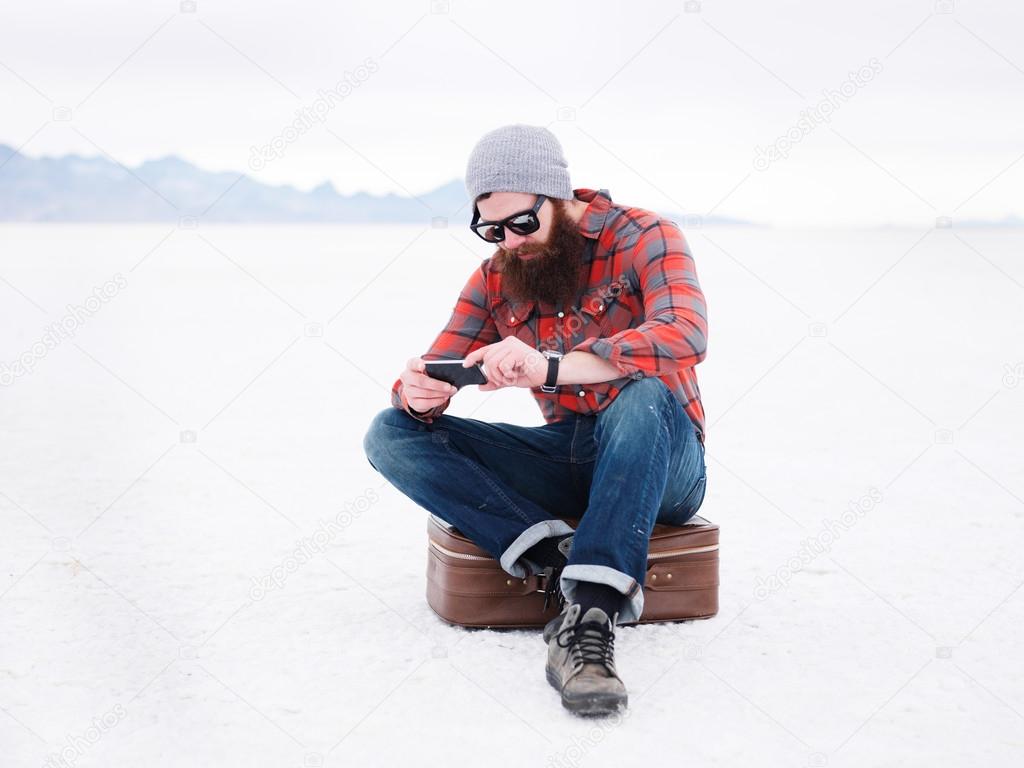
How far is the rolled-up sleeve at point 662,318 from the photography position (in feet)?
6.50

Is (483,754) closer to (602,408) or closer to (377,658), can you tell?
(377,658)

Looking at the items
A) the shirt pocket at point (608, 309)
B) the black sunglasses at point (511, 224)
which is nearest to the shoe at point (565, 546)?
the shirt pocket at point (608, 309)

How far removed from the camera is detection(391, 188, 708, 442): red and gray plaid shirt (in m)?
2.00

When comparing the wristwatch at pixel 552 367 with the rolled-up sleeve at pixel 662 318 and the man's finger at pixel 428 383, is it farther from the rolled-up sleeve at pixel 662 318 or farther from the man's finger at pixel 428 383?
the man's finger at pixel 428 383

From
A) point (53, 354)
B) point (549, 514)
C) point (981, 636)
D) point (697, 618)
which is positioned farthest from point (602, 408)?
point (53, 354)

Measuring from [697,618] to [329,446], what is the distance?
6.91 ft

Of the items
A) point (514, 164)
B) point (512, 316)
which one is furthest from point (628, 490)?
point (514, 164)

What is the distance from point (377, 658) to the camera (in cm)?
209

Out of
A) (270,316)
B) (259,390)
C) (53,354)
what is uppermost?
(259,390)

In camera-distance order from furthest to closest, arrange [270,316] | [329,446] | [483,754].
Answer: [270,316] → [329,446] → [483,754]

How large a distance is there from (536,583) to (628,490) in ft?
1.29

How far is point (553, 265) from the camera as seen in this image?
2236 millimetres

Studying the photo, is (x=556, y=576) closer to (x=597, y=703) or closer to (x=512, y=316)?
(x=597, y=703)

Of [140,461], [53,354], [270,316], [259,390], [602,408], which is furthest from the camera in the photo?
[270,316]
